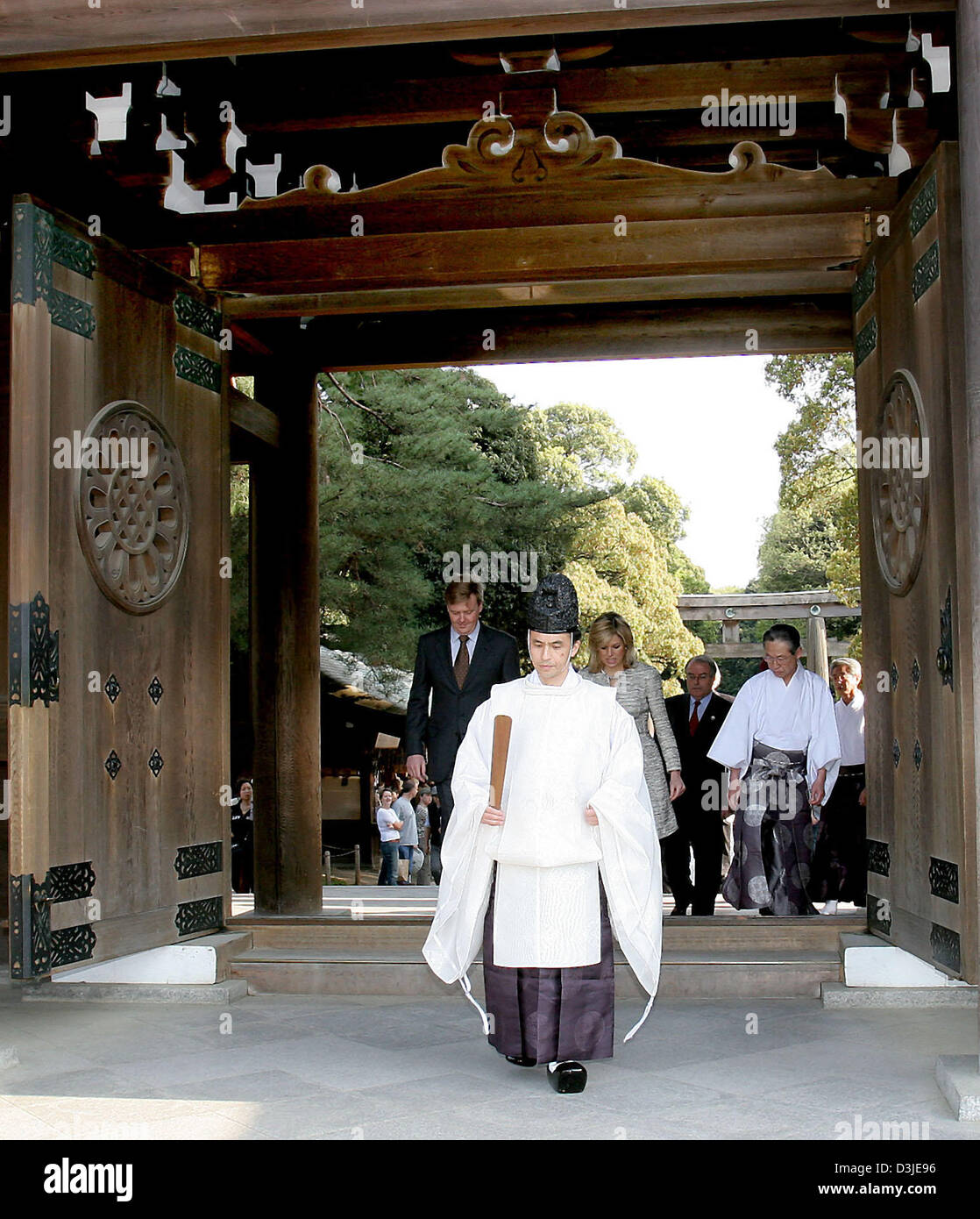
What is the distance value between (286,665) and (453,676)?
2.06m

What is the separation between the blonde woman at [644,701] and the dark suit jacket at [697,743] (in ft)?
2.04

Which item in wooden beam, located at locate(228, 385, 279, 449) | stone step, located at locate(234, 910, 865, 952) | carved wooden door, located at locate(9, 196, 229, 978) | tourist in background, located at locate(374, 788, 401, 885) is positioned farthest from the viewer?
tourist in background, located at locate(374, 788, 401, 885)

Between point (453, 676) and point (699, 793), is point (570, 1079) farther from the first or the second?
point (699, 793)

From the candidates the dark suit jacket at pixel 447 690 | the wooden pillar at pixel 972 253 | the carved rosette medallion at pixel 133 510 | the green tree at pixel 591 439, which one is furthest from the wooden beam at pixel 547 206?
the green tree at pixel 591 439

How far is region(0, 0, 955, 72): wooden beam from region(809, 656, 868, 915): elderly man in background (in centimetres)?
311

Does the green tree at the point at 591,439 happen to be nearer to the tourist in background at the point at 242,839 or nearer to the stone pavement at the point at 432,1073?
the tourist in background at the point at 242,839

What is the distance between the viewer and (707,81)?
504 cm

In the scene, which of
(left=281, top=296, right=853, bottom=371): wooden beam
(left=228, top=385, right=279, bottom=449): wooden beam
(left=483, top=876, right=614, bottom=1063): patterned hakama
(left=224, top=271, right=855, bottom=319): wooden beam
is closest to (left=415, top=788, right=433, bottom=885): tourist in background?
(left=228, top=385, right=279, bottom=449): wooden beam

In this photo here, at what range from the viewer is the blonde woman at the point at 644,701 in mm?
5922

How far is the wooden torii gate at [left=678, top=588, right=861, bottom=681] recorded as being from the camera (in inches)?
640

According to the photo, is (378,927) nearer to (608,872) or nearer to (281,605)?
(608,872)

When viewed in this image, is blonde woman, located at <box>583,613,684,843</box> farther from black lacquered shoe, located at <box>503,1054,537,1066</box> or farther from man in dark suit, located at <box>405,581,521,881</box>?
black lacquered shoe, located at <box>503,1054,537,1066</box>

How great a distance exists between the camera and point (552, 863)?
3.92 metres

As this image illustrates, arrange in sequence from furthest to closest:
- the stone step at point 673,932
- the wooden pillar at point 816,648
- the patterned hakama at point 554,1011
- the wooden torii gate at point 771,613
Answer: the wooden torii gate at point 771,613 → the wooden pillar at point 816,648 → the stone step at point 673,932 → the patterned hakama at point 554,1011
